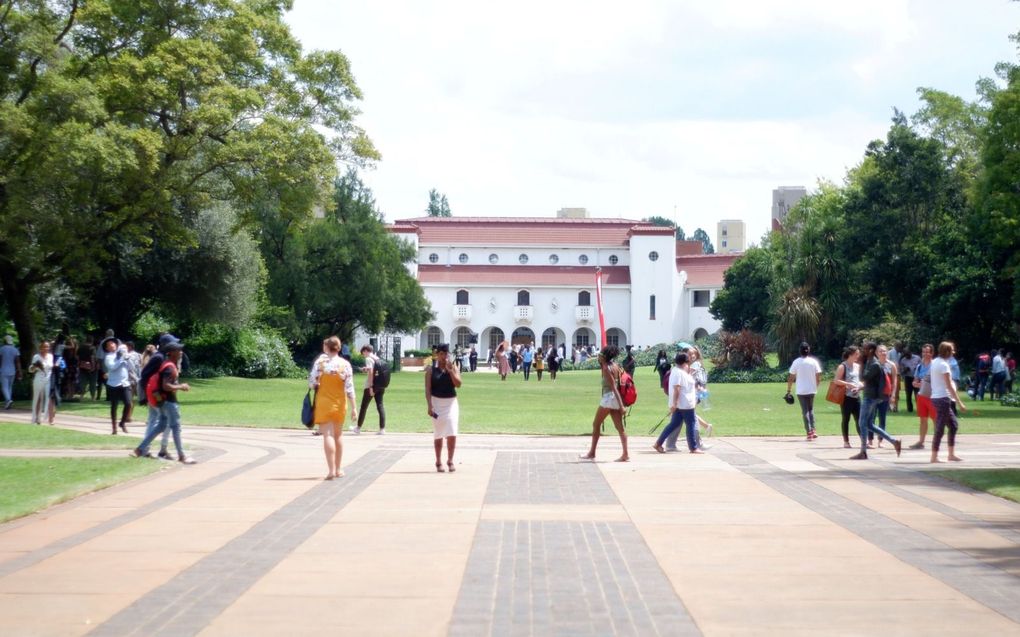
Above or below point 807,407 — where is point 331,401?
above

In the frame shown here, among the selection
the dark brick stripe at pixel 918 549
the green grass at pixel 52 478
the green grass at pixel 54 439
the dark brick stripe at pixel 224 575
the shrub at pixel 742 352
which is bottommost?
the dark brick stripe at pixel 918 549

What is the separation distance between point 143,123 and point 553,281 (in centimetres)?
7616

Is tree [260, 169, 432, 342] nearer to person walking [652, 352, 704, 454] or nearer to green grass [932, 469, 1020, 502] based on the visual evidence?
person walking [652, 352, 704, 454]

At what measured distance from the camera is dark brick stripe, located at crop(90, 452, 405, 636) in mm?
6662

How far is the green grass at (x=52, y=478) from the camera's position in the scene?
37.9ft

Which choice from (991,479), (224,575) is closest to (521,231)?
(991,479)

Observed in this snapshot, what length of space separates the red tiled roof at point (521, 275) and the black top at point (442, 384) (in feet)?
297

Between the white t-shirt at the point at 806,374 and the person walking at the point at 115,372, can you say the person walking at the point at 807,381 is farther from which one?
the person walking at the point at 115,372

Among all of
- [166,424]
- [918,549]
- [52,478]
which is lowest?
[918,549]

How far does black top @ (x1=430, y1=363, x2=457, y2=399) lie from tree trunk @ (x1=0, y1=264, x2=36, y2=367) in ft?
63.4

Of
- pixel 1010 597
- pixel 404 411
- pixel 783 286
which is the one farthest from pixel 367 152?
pixel 783 286

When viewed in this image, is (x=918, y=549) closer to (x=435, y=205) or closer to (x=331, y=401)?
(x=331, y=401)

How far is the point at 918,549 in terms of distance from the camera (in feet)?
30.0

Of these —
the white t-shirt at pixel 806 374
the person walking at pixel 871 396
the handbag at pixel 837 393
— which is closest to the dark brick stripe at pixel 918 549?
the person walking at pixel 871 396
